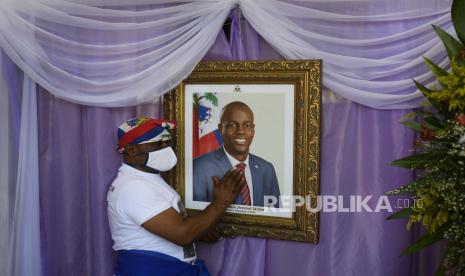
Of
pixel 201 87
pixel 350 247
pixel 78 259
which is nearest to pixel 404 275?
pixel 350 247

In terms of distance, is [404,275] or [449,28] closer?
[449,28]

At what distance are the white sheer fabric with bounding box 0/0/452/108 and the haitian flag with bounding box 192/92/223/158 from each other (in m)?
0.13

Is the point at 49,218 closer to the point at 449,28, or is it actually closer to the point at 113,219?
the point at 113,219

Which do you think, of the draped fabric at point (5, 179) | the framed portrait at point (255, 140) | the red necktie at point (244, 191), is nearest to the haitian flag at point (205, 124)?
the framed portrait at point (255, 140)

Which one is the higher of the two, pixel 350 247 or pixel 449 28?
pixel 449 28

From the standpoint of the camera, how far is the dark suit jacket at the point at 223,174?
6.04 ft

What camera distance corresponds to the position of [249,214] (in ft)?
6.14

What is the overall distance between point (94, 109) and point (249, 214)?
82cm

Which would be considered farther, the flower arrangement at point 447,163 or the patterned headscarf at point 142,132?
the patterned headscarf at point 142,132

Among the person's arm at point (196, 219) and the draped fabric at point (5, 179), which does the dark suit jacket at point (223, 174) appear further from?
the draped fabric at point (5, 179)

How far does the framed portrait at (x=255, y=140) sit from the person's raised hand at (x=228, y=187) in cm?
2

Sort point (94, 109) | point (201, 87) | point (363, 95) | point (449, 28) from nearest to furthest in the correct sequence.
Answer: point (449, 28) < point (363, 95) < point (201, 87) < point (94, 109)

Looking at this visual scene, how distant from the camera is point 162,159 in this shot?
1.82 meters

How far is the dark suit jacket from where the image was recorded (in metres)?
1.84
